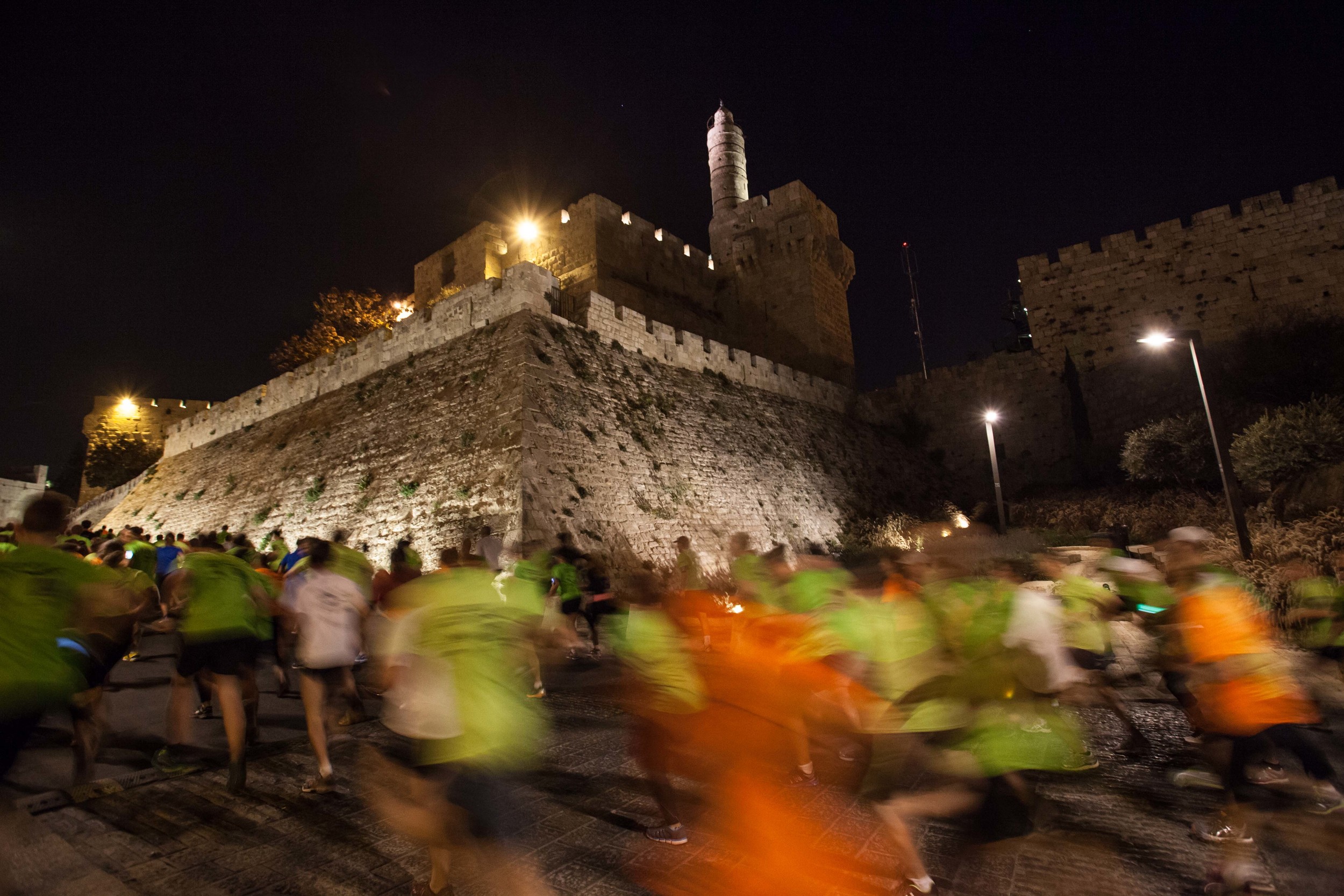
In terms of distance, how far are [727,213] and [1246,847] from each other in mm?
29217

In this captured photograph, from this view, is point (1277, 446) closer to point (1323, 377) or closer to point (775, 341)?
point (1323, 377)

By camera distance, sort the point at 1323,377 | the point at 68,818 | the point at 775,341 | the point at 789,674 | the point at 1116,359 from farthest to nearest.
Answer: the point at 775,341
the point at 1116,359
the point at 1323,377
the point at 789,674
the point at 68,818

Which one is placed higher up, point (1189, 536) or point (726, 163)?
point (726, 163)

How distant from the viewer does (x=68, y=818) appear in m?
3.64

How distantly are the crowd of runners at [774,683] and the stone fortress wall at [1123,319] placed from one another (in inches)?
706

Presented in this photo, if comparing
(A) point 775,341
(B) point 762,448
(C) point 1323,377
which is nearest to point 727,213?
(A) point 775,341

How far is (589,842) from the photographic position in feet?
10.7

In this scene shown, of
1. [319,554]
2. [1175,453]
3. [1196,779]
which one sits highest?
[1175,453]

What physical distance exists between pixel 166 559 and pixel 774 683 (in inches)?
340

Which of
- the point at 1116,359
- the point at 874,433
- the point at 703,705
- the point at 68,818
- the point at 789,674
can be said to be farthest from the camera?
the point at 874,433

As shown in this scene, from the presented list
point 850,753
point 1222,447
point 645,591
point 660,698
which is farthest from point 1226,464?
point 660,698

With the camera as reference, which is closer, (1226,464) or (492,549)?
(1226,464)

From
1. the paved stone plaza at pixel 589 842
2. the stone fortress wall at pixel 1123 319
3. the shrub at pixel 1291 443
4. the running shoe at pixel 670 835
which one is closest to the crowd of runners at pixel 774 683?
the running shoe at pixel 670 835

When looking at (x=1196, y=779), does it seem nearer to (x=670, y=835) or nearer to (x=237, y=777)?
(x=670, y=835)
